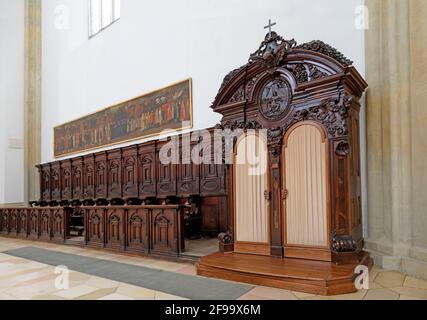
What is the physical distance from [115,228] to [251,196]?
2953mm

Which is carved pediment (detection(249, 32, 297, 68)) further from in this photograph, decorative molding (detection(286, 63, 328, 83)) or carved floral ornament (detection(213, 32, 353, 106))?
decorative molding (detection(286, 63, 328, 83))

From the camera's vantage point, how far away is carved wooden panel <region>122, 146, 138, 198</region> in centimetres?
900

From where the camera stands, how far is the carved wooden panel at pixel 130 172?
29.5 feet

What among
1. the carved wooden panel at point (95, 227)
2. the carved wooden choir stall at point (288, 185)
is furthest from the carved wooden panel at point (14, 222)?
the carved wooden choir stall at point (288, 185)

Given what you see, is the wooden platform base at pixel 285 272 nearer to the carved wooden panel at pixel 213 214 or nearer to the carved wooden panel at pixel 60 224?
the carved wooden panel at pixel 213 214

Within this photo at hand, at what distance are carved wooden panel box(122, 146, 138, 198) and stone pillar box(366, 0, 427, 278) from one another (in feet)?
19.8

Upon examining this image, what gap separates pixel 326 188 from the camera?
4.37 meters

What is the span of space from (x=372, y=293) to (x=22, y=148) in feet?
44.5

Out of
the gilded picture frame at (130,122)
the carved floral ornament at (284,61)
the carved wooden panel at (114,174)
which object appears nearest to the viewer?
the carved floral ornament at (284,61)

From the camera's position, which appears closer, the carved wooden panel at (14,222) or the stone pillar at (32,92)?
the carved wooden panel at (14,222)

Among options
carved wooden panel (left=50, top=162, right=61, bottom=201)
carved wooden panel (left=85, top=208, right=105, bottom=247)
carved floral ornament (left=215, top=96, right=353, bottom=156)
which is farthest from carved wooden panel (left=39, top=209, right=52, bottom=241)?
carved floral ornament (left=215, top=96, right=353, bottom=156)

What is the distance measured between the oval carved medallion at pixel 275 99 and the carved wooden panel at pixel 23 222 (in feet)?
24.2

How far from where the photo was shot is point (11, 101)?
515 inches

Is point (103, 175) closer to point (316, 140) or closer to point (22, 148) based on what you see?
point (22, 148)
